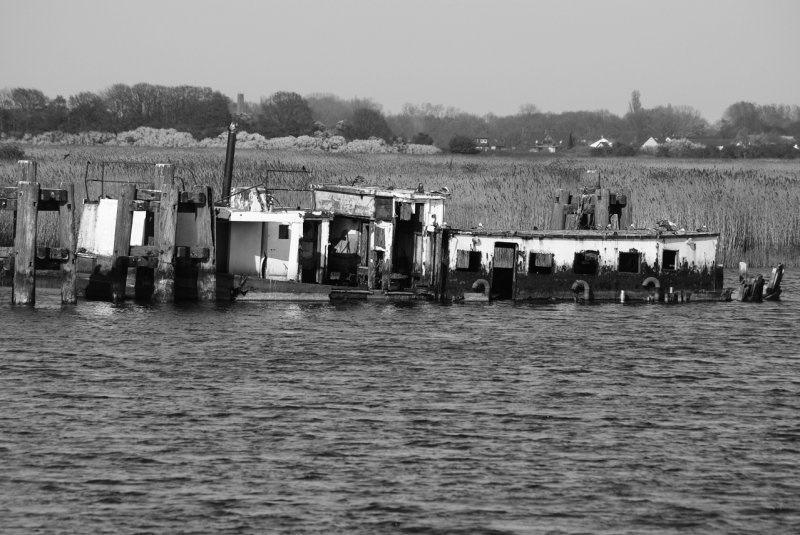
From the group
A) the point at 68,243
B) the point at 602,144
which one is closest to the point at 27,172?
the point at 68,243

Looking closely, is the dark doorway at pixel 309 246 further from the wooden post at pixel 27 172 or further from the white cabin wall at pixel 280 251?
the wooden post at pixel 27 172

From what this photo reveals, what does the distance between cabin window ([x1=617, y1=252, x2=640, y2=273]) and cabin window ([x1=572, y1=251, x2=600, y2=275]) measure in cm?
79

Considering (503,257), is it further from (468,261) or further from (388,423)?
(388,423)

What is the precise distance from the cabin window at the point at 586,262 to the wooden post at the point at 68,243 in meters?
14.9

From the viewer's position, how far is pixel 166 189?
37250 mm

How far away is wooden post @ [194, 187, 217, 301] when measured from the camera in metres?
37.8

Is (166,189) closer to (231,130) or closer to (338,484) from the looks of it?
(231,130)

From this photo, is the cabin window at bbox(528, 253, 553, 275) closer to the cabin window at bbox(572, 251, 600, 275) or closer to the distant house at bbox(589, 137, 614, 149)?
the cabin window at bbox(572, 251, 600, 275)

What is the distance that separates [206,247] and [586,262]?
1169cm

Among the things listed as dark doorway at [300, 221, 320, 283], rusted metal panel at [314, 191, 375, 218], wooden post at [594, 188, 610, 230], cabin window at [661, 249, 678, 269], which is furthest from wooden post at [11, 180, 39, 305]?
cabin window at [661, 249, 678, 269]

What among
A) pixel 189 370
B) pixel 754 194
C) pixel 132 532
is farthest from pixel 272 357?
pixel 754 194

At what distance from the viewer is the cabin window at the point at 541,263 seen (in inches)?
1610

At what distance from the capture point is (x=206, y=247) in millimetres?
37750

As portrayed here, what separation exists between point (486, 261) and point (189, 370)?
45.8 feet
